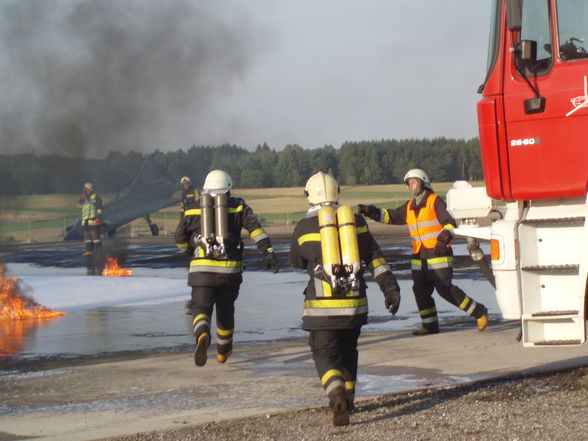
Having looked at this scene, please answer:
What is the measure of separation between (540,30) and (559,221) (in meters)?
1.29

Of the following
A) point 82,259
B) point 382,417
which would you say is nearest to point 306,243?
point 382,417

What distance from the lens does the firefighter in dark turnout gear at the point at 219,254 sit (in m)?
8.37

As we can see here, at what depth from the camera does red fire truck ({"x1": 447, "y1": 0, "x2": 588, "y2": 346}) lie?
632 centimetres

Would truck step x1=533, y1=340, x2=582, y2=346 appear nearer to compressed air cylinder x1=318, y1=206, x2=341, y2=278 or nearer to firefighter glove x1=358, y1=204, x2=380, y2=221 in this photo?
compressed air cylinder x1=318, y1=206, x2=341, y2=278

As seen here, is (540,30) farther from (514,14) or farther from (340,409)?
(340,409)

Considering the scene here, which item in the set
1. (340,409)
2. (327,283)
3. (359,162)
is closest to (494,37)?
(327,283)

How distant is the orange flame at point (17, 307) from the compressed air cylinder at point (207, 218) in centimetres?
492

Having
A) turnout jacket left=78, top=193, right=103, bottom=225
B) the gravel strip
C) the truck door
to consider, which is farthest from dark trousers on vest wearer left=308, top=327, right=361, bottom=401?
turnout jacket left=78, top=193, right=103, bottom=225

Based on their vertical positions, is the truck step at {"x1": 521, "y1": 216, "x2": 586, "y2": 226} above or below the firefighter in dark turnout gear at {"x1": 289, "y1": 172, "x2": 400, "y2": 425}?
above

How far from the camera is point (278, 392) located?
719cm

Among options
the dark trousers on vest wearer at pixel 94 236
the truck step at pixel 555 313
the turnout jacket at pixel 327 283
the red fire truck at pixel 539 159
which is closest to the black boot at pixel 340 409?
the turnout jacket at pixel 327 283

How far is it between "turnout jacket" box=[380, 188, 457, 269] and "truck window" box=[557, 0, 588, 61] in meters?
3.39

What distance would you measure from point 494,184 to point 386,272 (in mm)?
1002

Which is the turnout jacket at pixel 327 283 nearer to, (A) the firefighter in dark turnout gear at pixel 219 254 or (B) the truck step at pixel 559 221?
(B) the truck step at pixel 559 221
